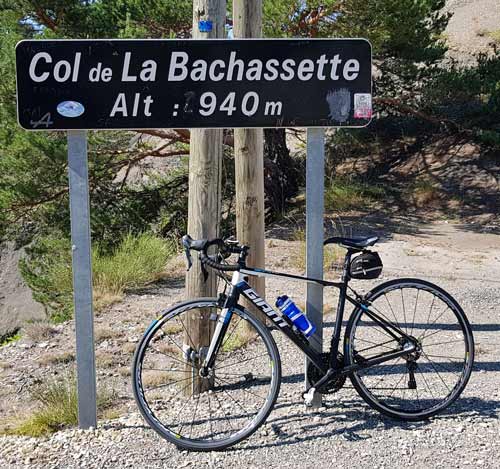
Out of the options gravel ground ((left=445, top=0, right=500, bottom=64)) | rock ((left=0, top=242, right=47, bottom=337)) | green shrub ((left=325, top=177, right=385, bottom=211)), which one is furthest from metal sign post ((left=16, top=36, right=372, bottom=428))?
gravel ground ((left=445, top=0, right=500, bottom=64))

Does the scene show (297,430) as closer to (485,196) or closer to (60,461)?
(60,461)

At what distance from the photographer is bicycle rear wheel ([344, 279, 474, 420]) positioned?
3.94 m

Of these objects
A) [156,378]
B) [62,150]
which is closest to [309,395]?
[156,378]

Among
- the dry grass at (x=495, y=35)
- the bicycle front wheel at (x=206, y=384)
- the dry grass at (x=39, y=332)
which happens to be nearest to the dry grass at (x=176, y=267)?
the dry grass at (x=39, y=332)

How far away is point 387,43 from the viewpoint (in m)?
13.4

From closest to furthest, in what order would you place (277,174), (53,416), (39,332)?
(53,416)
(39,332)
(277,174)

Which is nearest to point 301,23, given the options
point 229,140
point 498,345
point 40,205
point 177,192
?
point 229,140

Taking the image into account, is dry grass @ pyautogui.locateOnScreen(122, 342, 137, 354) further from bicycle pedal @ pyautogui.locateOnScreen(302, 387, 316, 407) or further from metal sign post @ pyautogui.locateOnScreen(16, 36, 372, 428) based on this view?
bicycle pedal @ pyautogui.locateOnScreen(302, 387, 316, 407)

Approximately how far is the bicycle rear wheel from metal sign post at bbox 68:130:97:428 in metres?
1.50

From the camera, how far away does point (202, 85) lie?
149 inches

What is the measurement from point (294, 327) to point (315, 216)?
664mm

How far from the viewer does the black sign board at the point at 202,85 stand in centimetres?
370

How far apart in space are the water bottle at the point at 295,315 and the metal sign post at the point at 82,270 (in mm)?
1112

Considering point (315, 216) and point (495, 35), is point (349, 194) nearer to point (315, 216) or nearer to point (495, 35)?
point (315, 216)
